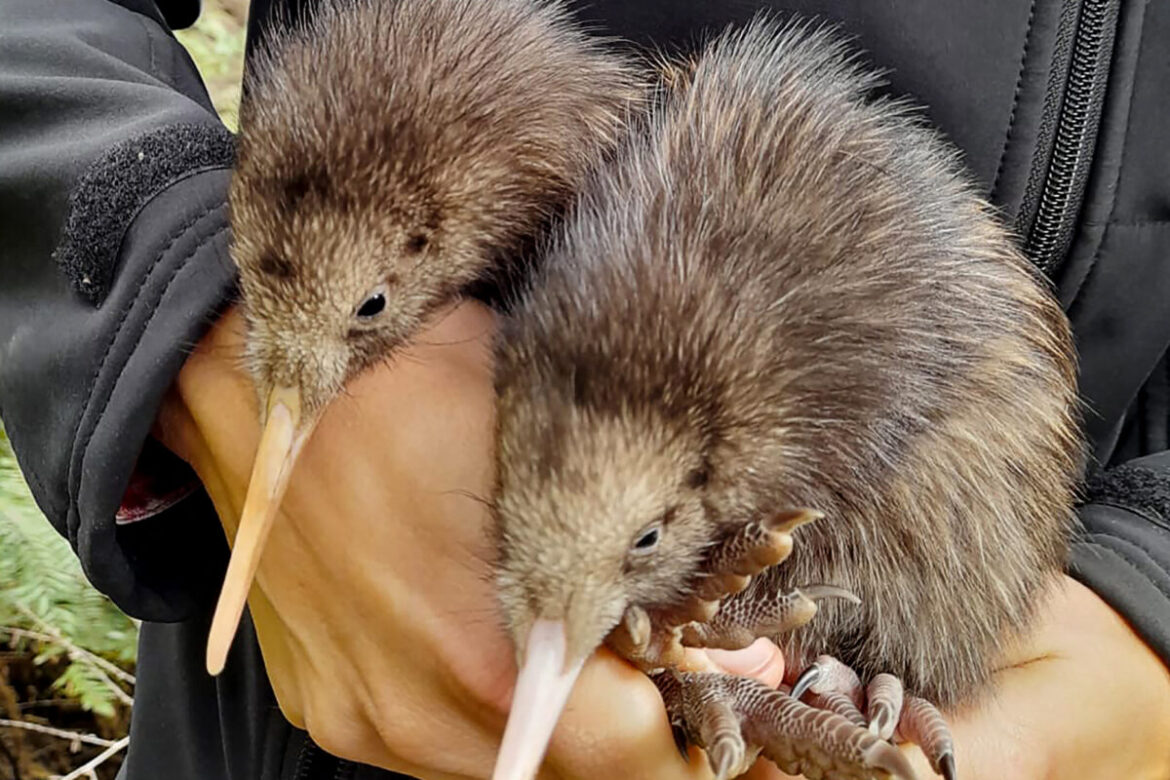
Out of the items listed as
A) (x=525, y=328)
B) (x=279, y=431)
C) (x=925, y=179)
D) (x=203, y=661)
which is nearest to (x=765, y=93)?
(x=925, y=179)

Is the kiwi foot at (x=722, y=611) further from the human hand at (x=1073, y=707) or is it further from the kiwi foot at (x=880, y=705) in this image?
the human hand at (x=1073, y=707)

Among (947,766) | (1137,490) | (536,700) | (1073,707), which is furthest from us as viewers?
(1137,490)

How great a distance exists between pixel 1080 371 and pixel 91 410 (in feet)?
3.14

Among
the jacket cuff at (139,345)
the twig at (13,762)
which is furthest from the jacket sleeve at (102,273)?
the twig at (13,762)

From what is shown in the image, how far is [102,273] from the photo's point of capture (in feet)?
2.86

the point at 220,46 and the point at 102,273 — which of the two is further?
the point at 220,46

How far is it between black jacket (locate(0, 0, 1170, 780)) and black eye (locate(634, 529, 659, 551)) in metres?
0.37

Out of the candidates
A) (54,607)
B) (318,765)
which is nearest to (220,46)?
(54,607)

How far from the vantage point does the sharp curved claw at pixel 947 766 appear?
32.8 inches

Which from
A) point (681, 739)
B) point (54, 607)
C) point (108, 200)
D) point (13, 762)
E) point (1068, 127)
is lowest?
point (13, 762)

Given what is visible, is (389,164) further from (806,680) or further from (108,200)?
(806,680)

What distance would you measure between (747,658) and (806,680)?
5cm

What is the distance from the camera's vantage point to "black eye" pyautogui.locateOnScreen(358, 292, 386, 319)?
868 millimetres

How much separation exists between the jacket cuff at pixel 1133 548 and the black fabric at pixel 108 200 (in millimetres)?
919
